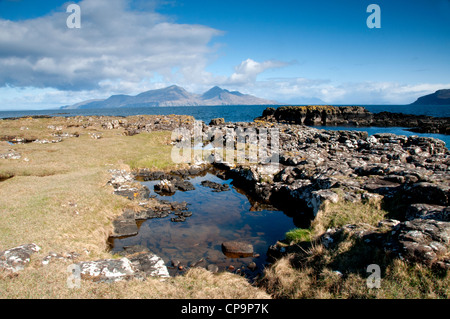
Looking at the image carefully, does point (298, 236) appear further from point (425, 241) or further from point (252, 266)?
point (425, 241)

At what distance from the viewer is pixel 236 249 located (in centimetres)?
1766

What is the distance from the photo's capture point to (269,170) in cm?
3198

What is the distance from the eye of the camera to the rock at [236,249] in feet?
56.6

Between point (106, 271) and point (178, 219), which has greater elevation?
point (106, 271)

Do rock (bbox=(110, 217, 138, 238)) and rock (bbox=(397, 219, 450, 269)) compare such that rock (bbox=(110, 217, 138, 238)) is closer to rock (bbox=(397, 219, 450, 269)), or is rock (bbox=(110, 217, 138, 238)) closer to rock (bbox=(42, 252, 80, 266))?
rock (bbox=(42, 252, 80, 266))

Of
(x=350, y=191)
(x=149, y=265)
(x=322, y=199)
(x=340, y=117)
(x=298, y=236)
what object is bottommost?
(x=149, y=265)

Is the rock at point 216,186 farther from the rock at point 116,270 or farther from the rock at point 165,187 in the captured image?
the rock at point 116,270

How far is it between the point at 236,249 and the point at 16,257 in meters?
12.9

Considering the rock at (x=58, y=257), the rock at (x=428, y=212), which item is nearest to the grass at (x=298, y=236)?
the rock at (x=428, y=212)

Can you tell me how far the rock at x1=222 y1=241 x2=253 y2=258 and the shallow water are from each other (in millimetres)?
378

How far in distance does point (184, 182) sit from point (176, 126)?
47414 millimetres

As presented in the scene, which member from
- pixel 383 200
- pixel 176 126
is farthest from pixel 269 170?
pixel 176 126

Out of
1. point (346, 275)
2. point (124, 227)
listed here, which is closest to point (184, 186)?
point (124, 227)

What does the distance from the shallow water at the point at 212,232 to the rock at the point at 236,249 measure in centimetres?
38
